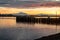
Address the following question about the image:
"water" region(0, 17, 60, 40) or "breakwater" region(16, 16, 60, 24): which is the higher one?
"breakwater" region(16, 16, 60, 24)

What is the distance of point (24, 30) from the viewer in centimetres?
168

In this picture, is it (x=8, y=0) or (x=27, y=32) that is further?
(x=27, y=32)

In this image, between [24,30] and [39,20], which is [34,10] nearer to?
[39,20]

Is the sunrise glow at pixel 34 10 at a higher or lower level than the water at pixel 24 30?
higher

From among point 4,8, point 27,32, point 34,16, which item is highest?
point 4,8

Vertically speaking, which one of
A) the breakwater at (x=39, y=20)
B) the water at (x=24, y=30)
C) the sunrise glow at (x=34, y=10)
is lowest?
the water at (x=24, y=30)

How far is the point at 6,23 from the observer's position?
5.41 ft

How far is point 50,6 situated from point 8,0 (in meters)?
0.53

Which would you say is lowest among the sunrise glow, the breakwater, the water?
the water

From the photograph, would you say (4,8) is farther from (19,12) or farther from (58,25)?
(58,25)

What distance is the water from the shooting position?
1646 mm

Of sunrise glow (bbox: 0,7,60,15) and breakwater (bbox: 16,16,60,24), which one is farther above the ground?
sunrise glow (bbox: 0,7,60,15)

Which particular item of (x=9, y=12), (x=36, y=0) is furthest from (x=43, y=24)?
(x=9, y=12)

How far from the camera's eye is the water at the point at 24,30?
64.8 inches
